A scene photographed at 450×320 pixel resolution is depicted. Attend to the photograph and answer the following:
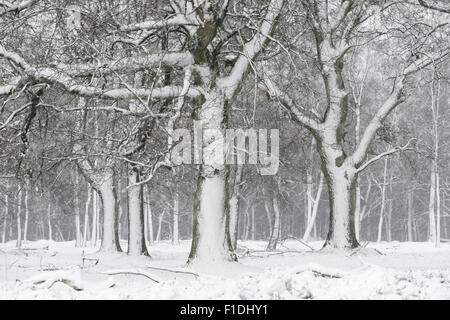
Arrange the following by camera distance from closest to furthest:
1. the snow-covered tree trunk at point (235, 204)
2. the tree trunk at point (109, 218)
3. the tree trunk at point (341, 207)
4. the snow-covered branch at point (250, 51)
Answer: the snow-covered branch at point (250, 51) < the tree trunk at point (341, 207) < the tree trunk at point (109, 218) < the snow-covered tree trunk at point (235, 204)

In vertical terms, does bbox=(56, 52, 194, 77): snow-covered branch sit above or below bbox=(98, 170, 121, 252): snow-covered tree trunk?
above

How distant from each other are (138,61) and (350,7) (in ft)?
23.0

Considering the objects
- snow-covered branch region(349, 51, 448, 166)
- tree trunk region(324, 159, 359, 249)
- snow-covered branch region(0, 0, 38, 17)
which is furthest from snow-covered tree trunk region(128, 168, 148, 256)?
snow-covered branch region(0, 0, 38, 17)

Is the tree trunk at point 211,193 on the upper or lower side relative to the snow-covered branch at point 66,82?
lower

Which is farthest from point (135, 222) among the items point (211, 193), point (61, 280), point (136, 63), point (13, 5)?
point (61, 280)

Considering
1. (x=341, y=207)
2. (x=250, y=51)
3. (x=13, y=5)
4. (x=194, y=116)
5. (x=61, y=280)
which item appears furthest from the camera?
(x=341, y=207)

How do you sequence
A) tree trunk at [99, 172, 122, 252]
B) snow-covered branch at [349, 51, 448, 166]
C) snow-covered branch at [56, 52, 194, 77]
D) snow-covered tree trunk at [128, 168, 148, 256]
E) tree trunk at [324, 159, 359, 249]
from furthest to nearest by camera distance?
tree trunk at [99, 172, 122, 252], snow-covered tree trunk at [128, 168, 148, 256], snow-covered branch at [349, 51, 448, 166], tree trunk at [324, 159, 359, 249], snow-covered branch at [56, 52, 194, 77]

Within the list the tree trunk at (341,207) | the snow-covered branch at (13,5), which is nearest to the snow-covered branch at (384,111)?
the tree trunk at (341,207)

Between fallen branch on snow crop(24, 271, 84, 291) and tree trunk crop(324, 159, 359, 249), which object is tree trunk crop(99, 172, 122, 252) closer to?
tree trunk crop(324, 159, 359, 249)

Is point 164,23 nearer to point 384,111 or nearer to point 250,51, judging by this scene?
point 250,51

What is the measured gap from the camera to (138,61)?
10344 mm

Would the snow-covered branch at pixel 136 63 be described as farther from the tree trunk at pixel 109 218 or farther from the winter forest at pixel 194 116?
the tree trunk at pixel 109 218
